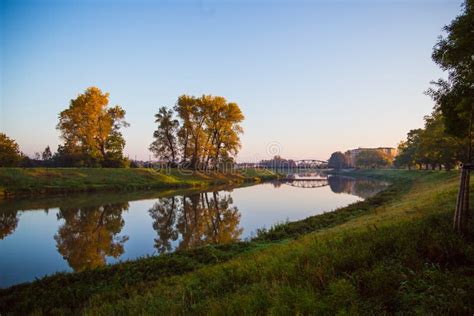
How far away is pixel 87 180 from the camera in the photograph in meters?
39.8

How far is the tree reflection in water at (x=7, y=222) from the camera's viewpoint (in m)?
16.8

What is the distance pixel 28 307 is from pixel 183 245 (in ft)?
25.0

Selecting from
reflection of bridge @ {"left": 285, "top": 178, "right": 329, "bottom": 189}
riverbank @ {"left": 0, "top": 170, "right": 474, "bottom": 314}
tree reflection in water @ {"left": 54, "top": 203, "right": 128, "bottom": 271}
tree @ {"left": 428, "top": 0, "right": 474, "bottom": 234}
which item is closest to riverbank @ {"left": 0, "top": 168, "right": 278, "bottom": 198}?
tree reflection in water @ {"left": 54, "top": 203, "right": 128, "bottom": 271}

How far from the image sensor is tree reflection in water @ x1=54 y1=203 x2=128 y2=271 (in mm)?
12516

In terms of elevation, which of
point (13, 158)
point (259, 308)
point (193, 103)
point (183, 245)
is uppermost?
point (193, 103)

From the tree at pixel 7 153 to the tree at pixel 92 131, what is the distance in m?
6.78

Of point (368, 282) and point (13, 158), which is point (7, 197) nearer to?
point (13, 158)

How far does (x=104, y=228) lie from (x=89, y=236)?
6.62ft

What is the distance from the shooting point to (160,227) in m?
18.8

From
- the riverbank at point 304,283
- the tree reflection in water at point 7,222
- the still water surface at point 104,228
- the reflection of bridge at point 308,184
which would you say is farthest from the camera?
the reflection of bridge at point 308,184

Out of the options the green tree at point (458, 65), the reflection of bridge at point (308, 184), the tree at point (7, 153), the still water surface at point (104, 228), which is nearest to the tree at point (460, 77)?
the green tree at point (458, 65)

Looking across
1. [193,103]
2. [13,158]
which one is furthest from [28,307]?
[193,103]

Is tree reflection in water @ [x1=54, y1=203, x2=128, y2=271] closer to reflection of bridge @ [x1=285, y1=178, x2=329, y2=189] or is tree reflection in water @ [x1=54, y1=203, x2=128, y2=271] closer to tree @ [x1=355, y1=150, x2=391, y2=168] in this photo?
reflection of bridge @ [x1=285, y1=178, x2=329, y2=189]

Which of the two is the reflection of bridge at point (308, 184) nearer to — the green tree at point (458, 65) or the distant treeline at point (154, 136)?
the distant treeline at point (154, 136)
